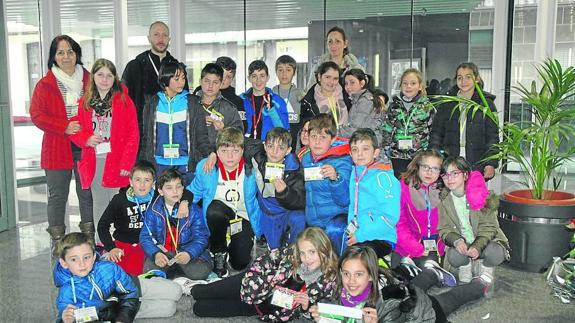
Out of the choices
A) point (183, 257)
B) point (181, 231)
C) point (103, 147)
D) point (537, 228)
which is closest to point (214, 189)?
point (181, 231)

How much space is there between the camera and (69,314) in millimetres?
2555

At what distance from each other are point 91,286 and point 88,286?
0.01 metres

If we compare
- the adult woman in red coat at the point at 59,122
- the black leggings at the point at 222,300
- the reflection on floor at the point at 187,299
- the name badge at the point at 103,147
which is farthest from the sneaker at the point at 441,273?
the adult woman in red coat at the point at 59,122

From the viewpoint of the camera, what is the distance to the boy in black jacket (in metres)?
3.48

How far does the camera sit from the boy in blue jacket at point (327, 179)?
11.6ft

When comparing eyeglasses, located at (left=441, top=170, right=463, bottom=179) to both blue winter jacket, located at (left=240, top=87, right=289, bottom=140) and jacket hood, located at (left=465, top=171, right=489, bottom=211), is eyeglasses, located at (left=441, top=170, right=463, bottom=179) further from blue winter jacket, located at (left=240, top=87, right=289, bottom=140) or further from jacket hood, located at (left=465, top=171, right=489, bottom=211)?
blue winter jacket, located at (left=240, top=87, right=289, bottom=140)

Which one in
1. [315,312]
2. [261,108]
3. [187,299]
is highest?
[261,108]

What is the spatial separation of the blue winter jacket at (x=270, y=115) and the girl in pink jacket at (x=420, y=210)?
130cm

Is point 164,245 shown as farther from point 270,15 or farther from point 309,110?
point 270,15

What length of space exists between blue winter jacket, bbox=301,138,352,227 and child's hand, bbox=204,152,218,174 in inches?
24.2

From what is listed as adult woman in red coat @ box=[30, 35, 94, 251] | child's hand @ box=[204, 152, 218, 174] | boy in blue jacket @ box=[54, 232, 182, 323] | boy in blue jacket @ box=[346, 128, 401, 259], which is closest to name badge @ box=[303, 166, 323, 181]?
boy in blue jacket @ box=[346, 128, 401, 259]

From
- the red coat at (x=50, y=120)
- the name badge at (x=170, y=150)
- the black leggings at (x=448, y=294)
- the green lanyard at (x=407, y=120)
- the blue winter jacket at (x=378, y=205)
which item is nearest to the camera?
the black leggings at (x=448, y=294)

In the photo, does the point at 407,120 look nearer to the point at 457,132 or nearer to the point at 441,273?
the point at 457,132

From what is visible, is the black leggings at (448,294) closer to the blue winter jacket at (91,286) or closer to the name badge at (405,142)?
the name badge at (405,142)
